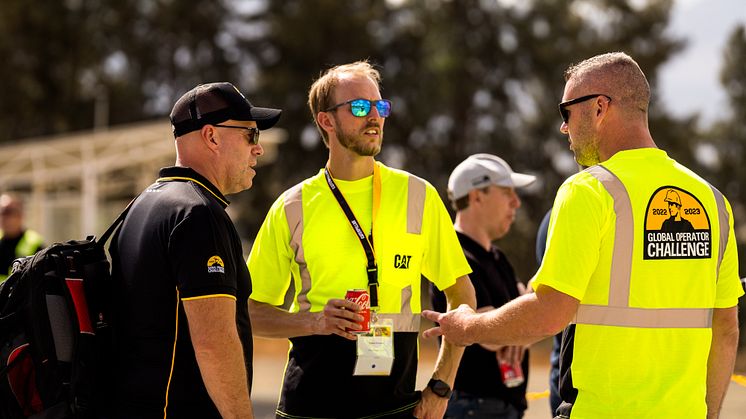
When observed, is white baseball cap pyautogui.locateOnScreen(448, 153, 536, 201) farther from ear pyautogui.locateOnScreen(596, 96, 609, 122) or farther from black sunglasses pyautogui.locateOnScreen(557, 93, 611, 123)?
ear pyautogui.locateOnScreen(596, 96, 609, 122)

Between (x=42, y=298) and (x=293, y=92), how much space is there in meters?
28.2

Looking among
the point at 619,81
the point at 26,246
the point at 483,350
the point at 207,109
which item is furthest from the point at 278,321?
the point at 26,246

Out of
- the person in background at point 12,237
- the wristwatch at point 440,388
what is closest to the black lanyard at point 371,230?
the wristwatch at point 440,388

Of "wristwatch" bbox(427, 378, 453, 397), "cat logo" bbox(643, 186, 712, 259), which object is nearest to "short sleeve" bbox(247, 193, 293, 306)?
"wristwatch" bbox(427, 378, 453, 397)

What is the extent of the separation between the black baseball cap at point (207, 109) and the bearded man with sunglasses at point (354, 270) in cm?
84

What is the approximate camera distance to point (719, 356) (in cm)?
362

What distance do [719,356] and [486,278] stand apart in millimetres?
1994

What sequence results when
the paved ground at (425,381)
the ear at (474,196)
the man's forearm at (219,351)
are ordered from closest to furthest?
the man's forearm at (219,351) < the ear at (474,196) < the paved ground at (425,381)

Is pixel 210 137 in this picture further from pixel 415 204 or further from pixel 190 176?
pixel 415 204

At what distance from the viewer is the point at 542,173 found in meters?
29.2

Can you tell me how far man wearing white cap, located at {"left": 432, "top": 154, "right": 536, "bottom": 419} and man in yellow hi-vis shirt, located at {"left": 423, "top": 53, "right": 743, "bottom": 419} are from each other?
1.71 meters

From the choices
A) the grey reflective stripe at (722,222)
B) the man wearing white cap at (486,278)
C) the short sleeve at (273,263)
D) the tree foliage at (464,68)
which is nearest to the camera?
the grey reflective stripe at (722,222)

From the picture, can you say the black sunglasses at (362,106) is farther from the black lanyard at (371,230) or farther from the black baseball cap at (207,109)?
the black baseball cap at (207,109)

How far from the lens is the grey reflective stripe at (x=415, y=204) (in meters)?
4.35
